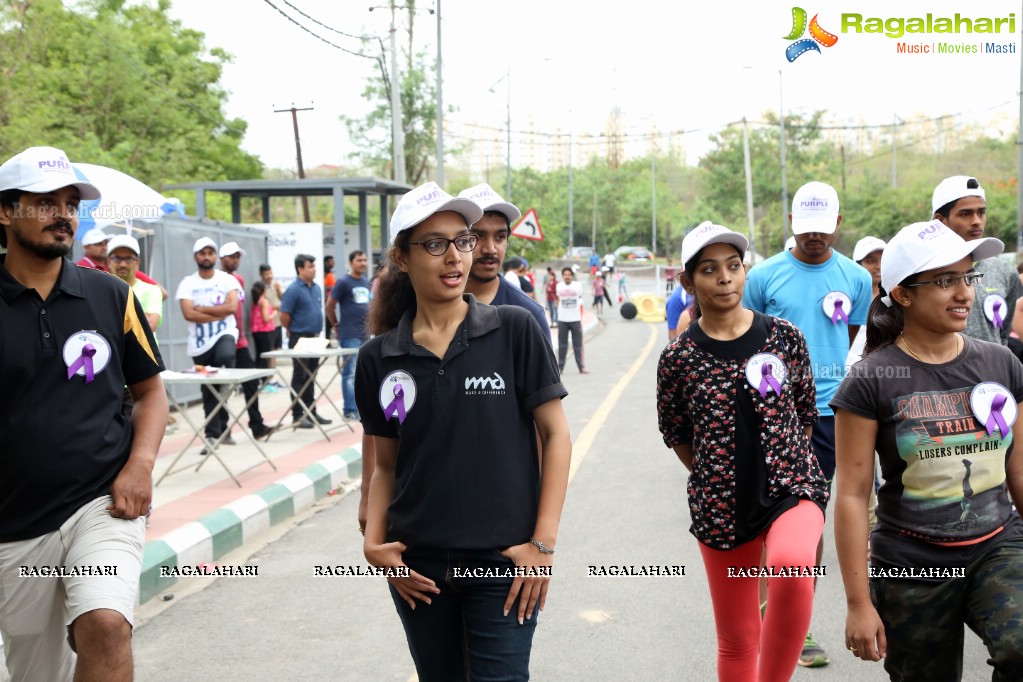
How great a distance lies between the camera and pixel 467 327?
9.46 feet

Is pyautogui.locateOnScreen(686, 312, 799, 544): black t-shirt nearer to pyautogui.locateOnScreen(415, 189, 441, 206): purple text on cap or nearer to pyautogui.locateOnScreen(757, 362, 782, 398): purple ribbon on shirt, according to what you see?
pyautogui.locateOnScreen(757, 362, 782, 398): purple ribbon on shirt

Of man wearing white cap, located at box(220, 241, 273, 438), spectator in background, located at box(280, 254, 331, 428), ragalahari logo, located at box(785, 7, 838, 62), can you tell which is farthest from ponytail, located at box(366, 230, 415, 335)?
ragalahari logo, located at box(785, 7, 838, 62)

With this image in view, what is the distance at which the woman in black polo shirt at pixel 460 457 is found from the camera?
2.76 metres

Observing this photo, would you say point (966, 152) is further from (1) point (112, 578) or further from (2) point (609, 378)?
(1) point (112, 578)

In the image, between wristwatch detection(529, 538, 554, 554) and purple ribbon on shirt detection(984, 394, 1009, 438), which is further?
purple ribbon on shirt detection(984, 394, 1009, 438)

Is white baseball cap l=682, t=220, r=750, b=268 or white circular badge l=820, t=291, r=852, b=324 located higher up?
white baseball cap l=682, t=220, r=750, b=268

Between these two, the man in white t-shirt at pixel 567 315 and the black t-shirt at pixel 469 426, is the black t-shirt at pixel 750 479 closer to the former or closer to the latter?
the black t-shirt at pixel 469 426

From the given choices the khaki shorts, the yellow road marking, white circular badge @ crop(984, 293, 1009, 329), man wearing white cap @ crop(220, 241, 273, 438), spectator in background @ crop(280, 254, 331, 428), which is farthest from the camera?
spectator in background @ crop(280, 254, 331, 428)

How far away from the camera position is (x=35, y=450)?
317 centimetres

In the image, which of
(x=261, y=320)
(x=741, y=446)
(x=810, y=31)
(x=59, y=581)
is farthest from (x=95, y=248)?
(x=810, y=31)

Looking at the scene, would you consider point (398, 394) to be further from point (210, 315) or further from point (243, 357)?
point (243, 357)

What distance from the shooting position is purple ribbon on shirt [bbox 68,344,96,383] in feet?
10.7

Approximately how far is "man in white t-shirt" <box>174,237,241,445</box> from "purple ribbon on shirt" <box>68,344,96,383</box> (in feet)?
21.3

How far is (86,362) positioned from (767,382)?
7.05 ft
